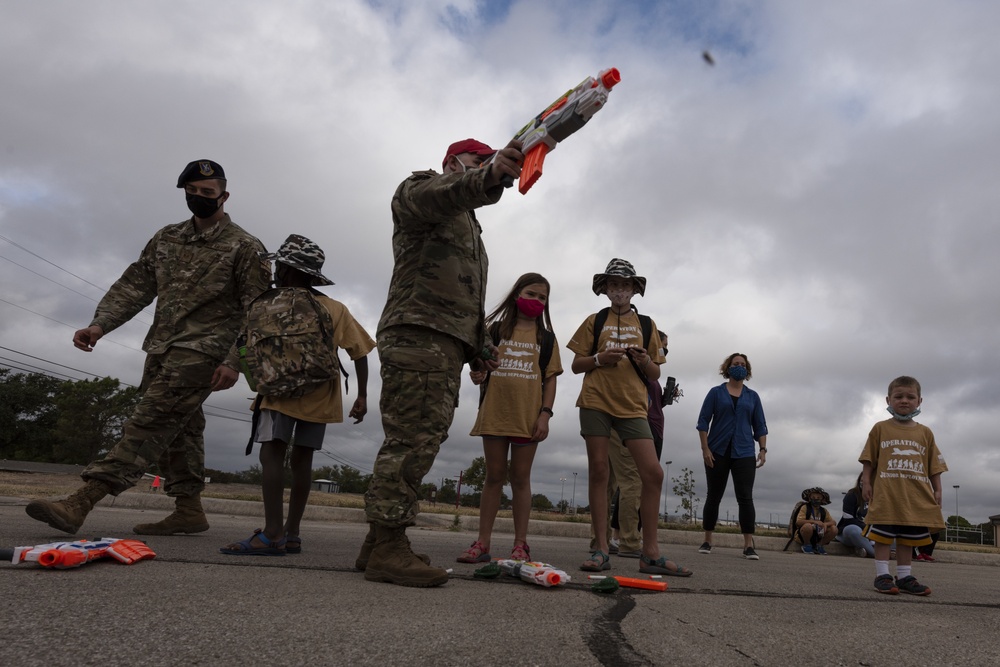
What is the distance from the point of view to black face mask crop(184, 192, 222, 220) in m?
4.18

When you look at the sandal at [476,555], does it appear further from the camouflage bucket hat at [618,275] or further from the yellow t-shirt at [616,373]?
the camouflage bucket hat at [618,275]

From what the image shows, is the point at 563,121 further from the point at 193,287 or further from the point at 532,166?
the point at 193,287

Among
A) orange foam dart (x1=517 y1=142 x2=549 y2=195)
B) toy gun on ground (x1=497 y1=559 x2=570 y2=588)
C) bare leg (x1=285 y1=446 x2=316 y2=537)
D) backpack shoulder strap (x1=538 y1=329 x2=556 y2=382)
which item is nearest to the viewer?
orange foam dart (x1=517 y1=142 x2=549 y2=195)

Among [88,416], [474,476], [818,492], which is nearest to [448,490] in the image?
[474,476]

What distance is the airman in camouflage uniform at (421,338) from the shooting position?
2822mm

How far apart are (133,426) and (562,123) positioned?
2.98m

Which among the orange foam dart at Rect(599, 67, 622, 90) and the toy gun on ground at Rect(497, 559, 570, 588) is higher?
the orange foam dart at Rect(599, 67, 622, 90)

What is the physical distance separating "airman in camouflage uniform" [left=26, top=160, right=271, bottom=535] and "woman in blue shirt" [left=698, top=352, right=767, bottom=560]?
475cm

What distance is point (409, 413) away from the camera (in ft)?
9.82

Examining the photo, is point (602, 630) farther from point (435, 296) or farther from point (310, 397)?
point (310, 397)

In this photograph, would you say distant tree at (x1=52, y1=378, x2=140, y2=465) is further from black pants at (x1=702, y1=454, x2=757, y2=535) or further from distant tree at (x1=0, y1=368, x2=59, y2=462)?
black pants at (x1=702, y1=454, x2=757, y2=535)

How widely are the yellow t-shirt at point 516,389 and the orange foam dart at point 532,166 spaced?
2.00m

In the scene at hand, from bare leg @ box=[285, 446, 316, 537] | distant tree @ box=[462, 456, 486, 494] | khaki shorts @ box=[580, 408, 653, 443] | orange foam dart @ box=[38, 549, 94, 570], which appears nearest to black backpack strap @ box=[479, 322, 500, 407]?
khaki shorts @ box=[580, 408, 653, 443]

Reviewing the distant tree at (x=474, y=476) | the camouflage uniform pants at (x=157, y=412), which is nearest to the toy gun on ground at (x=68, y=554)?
the camouflage uniform pants at (x=157, y=412)
